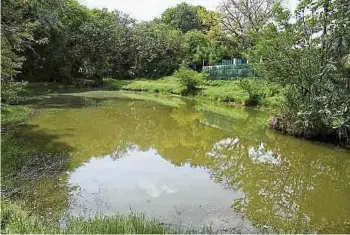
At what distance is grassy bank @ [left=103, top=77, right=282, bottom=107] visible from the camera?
2128cm

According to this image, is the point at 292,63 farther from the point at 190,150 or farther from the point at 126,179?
the point at 126,179

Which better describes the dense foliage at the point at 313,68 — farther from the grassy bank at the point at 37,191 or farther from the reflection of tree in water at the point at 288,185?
the grassy bank at the point at 37,191

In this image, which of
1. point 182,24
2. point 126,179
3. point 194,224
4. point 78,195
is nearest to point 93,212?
point 78,195

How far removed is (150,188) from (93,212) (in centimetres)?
186

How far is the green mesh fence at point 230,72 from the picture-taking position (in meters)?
29.7

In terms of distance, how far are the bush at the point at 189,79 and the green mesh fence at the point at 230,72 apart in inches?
89.0

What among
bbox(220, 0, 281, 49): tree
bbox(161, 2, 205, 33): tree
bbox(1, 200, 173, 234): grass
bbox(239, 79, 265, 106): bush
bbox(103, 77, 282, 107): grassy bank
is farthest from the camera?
bbox(161, 2, 205, 33): tree

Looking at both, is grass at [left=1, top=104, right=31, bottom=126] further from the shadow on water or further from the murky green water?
the shadow on water

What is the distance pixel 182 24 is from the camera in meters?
55.5

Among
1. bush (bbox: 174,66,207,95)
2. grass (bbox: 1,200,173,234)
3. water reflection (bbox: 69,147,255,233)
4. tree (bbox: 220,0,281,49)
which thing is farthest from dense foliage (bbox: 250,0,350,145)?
tree (bbox: 220,0,281,49)

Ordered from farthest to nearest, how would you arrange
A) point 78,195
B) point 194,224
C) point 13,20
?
point 13,20 < point 78,195 < point 194,224

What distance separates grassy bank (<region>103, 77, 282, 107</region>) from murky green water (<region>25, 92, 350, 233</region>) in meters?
3.59

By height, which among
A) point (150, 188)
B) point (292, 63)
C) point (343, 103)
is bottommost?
point (150, 188)

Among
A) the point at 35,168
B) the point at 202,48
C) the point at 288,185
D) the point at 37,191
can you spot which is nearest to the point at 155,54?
the point at 202,48
